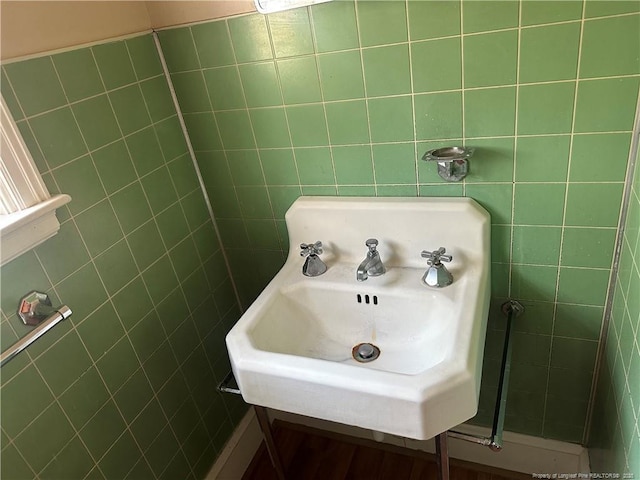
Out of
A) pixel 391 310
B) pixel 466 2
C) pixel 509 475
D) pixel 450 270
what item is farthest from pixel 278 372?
pixel 509 475

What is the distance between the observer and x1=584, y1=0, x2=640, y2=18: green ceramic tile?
858 millimetres

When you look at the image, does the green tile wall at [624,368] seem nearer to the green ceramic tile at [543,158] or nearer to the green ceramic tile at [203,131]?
the green ceramic tile at [543,158]

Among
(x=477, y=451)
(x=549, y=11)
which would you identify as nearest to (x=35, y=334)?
(x=549, y=11)

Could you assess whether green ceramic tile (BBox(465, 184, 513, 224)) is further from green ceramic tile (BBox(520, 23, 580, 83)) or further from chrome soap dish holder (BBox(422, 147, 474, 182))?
green ceramic tile (BBox(520, 23, 580, 83))

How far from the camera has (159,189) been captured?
129 centimetres

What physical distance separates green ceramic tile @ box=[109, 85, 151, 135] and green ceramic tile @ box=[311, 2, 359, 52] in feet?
1.64

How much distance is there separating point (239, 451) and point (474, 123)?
1371mm

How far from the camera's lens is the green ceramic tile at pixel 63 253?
99 centimetres

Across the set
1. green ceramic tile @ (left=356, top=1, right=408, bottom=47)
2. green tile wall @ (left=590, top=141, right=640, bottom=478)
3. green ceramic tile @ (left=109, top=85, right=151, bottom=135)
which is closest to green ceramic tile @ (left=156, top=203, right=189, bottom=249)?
green ceramic tile @ (left=109, top=85, right=151, bottom=135)

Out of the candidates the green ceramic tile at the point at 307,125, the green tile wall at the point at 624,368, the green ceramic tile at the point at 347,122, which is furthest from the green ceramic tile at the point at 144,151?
the green tile wall at the point at 624,368

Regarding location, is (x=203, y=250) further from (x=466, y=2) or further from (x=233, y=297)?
(x=466, y=2)

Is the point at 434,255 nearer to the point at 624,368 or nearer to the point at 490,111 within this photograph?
the point at 490,111

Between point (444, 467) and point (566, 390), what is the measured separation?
54 centimetres

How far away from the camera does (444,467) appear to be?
106 centimetres
